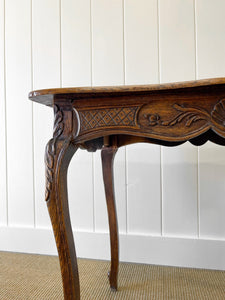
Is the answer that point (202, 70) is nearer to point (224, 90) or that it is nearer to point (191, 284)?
point (224, 90)

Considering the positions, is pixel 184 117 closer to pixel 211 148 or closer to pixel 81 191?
pixel 211 148

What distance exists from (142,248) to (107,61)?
0.90m

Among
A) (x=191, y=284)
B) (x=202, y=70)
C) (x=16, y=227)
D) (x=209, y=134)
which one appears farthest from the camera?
(x=16, y=227)

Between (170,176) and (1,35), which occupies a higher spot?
(1,35)

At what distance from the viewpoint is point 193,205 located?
1.23m

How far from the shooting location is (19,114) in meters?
1.45

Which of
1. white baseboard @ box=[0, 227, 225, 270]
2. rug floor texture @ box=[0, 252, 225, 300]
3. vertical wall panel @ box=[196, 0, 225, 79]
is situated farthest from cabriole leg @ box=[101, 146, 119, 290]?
vertical wall panel @ box=[196, 0, 225, 79]

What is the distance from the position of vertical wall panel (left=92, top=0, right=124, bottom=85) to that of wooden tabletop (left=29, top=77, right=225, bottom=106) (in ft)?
2.29

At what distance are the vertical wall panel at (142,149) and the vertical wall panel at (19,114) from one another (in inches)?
21.0

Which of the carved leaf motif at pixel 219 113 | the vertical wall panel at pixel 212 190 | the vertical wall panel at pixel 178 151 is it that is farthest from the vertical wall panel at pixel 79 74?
the carved leaf motif at pixel 219 113

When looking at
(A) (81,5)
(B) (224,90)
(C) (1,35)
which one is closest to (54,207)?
(B) (224,90)

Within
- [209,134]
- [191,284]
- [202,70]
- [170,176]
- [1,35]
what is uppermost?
[1,35]

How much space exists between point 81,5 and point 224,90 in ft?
3.50

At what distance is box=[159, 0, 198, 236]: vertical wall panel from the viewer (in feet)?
4.04
